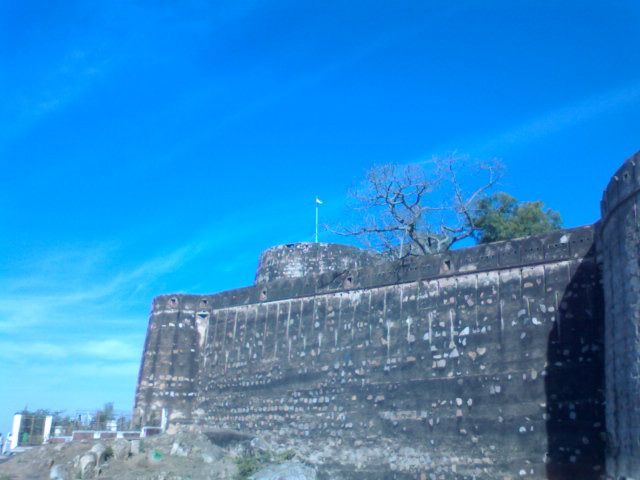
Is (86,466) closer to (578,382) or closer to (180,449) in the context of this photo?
(180,449)

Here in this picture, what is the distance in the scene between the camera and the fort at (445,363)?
9.98 m

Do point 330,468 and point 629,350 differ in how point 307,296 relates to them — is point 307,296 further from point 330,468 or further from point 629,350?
point 629,350

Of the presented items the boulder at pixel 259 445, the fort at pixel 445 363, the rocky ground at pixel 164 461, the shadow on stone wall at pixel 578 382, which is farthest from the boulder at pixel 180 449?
the shadow on stone wall at pixel 578 382

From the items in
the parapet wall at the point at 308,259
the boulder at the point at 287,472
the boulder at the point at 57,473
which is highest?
Answer: the parapet wall at the point at 308,259

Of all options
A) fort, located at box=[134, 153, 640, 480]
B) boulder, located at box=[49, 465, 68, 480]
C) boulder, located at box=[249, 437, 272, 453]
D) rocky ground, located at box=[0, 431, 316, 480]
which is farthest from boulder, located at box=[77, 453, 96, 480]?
fort, located at box=[134, 153, 640, 480]

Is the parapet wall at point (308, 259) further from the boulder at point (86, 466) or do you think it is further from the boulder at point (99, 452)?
the boulder at point (86, 466)

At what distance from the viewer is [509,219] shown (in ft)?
63.3

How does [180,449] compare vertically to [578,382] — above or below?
below

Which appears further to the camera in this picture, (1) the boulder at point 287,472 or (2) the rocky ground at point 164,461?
(2) the rocky ground at point 164,461

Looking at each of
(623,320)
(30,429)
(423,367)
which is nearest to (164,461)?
(423,367)

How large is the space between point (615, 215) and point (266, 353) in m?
8.78

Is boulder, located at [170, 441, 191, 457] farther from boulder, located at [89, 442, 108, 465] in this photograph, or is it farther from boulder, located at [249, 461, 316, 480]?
boulder, located at [249, 461, 316, 480]

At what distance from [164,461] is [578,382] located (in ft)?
25.7

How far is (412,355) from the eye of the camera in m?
13.1
